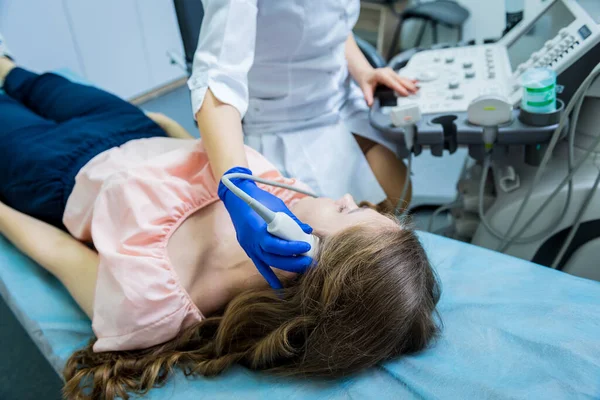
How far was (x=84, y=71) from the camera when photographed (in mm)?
3281

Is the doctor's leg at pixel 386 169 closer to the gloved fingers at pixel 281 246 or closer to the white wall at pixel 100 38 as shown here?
the gloved fingers at pixel 281 246

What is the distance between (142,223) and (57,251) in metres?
0.31

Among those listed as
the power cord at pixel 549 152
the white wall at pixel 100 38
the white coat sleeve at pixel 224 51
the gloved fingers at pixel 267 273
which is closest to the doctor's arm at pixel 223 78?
the white coat sleeve at pixel 224 51

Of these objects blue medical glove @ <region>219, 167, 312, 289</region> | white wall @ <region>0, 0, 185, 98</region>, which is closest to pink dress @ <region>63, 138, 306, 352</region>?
blue medical glove @ <region>219, 167, 312, 289</region>

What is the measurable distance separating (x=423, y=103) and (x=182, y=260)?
74 cm

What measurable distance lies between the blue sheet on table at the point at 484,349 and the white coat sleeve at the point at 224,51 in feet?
1.95

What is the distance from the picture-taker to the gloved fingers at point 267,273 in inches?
38.1

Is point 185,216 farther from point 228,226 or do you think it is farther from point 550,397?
point 550,397

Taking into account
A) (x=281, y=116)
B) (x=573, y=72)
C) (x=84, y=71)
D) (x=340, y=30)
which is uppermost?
(x=340, y=30)

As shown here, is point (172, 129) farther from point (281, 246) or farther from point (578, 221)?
point (578, 221)

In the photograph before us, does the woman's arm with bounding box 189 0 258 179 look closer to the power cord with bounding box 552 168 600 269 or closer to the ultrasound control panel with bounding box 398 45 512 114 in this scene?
the ultrasound control panel with bounding box 398 45 512 114

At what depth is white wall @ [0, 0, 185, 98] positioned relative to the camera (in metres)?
2.99

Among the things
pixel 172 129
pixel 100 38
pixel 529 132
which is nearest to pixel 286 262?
pixel 529 132

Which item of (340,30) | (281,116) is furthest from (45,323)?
(340,30)
